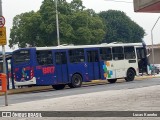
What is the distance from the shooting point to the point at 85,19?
5856cm

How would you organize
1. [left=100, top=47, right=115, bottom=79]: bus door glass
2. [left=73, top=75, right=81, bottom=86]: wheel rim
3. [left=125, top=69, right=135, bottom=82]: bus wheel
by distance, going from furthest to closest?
[left=125, top=69, right=135, bottom=82]: bus wheel → [left=100, top=47, right=115, bottom=79]: bus door glass → [left=73, top=75, right=81, bottom=86]: wheel rim

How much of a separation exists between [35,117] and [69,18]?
148ft

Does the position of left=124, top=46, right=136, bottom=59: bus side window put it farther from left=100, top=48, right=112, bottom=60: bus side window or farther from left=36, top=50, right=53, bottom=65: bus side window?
left=36, top=50, right=53, bottom=65: bus side window

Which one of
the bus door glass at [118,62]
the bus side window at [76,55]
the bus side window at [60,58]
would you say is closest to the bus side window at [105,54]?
the bus door glass at [118,62]

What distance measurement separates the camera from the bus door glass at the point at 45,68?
2739cm

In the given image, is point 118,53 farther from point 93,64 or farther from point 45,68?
point 45,68

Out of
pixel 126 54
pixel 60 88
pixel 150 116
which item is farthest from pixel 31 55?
pixel 150 116

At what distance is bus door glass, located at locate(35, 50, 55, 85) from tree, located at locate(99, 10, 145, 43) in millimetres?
64636

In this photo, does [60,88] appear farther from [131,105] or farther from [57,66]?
[131,105]

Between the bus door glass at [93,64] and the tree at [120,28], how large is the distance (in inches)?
2431

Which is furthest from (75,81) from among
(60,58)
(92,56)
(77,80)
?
(92,56)

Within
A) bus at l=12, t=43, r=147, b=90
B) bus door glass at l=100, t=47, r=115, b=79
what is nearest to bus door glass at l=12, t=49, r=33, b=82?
bus at l=12, t=43, r=147, b=90

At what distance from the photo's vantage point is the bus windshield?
2746 cm

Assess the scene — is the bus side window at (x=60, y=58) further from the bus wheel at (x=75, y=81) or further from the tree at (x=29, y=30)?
the tree at (x=29, y=30)
